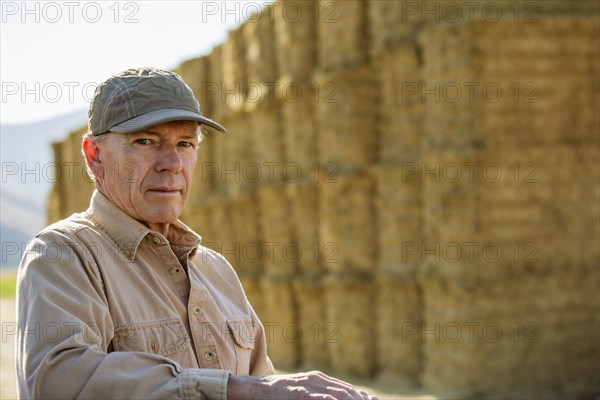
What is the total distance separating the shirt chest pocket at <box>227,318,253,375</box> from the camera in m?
2.11

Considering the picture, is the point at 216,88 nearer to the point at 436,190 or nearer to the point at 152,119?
the point at 436,190

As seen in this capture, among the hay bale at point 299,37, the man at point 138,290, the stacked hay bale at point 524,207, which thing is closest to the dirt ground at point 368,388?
the stacked hay bale at point 524,207

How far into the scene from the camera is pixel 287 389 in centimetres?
162

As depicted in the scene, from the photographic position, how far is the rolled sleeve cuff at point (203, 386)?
1.59m

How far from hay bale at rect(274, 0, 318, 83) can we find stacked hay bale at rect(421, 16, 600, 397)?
226cm

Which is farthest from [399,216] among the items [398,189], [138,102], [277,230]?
[138,102]

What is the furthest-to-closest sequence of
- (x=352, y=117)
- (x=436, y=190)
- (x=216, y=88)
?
(x=216, y=88) → (x=352, y=117) → (x=436, y=190)

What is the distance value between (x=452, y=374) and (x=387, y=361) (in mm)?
1136

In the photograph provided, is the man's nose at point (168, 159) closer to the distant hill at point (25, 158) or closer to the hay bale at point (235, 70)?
the hay bale at point (235, 70)

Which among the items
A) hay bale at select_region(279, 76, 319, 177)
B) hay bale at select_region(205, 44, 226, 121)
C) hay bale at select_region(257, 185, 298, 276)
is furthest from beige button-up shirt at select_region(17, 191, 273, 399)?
hay bale at select_region(205, 44, 226, 121)

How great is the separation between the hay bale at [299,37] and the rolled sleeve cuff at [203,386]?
257 inches

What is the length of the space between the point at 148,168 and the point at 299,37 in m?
6.21

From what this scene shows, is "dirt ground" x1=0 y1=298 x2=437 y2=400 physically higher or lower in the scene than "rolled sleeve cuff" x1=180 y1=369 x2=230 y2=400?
lower

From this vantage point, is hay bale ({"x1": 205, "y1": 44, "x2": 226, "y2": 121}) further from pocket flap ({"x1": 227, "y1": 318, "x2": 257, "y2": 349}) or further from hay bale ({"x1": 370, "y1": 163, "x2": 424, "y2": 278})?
pocket flap ({"x1": 227, "y1": 318, "x2": 257, "y2": 349})
